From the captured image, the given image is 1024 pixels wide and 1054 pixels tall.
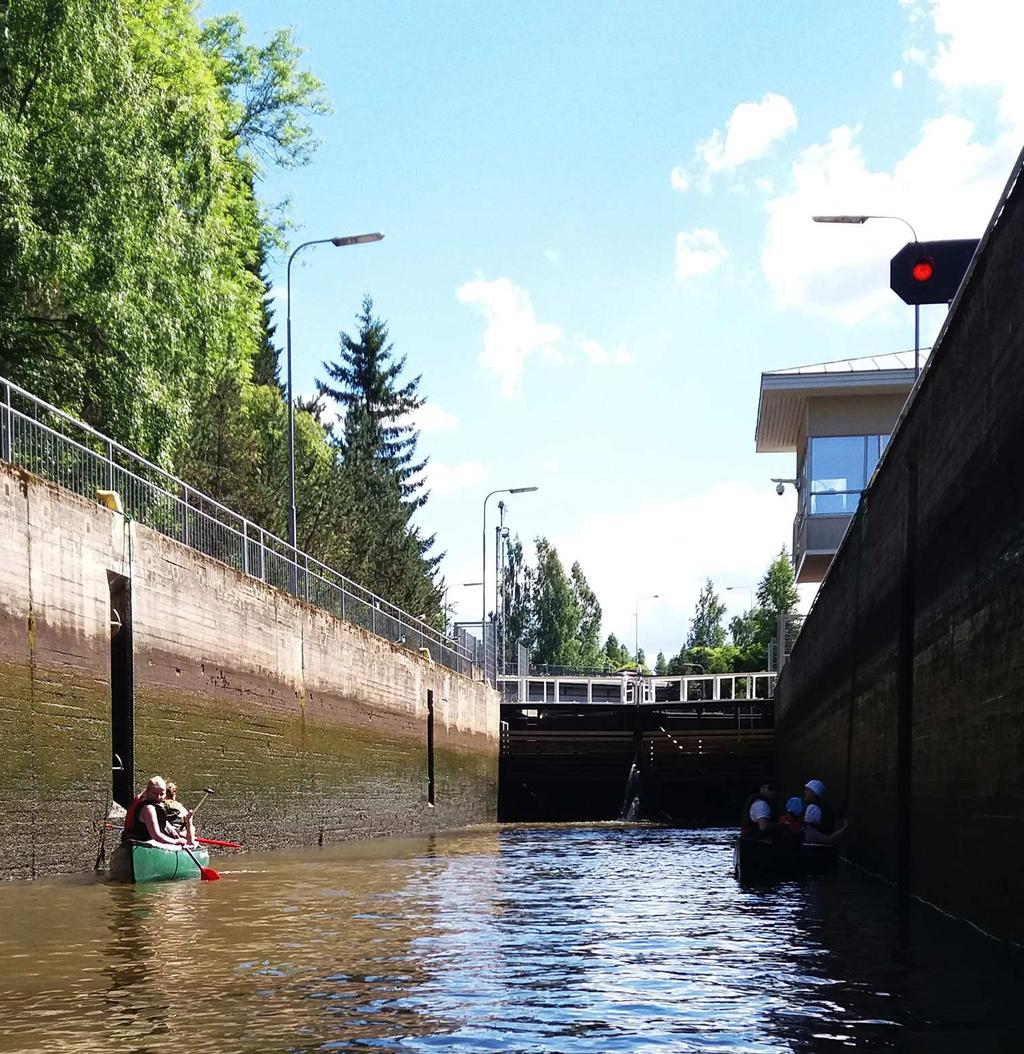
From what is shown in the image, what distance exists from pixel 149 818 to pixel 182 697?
3.51 meters

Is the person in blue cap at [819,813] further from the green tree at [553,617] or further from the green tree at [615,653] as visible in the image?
the green tree at [615,653]

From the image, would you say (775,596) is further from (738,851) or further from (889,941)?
(889,941)

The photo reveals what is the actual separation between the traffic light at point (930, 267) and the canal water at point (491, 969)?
6708 mm

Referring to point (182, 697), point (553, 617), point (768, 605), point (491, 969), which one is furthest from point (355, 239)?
point (553, 617)

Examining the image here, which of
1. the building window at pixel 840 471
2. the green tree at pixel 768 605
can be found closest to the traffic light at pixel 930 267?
the building window at pixel 840 471

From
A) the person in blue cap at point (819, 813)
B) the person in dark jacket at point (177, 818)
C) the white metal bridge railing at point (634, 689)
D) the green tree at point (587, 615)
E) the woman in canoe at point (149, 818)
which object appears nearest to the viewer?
the woman in canoe at point (149, 818)

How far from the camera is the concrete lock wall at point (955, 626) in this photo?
11.4 m

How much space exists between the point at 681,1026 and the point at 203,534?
56.2 feet

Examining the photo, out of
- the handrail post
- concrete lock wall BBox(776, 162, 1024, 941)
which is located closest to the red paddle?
the handrail post

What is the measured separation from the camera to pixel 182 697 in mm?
22359

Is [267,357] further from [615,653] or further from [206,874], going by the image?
[615,653]

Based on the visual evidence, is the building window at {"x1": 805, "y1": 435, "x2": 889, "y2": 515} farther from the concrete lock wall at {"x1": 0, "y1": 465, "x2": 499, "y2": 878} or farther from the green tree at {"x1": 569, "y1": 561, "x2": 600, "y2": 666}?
the green tree at {"x1": 569, "y1": 561, "x2": 600, "y2": 666}

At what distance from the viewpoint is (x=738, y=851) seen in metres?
20.6

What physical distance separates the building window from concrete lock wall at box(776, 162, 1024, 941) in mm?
A: 16897
